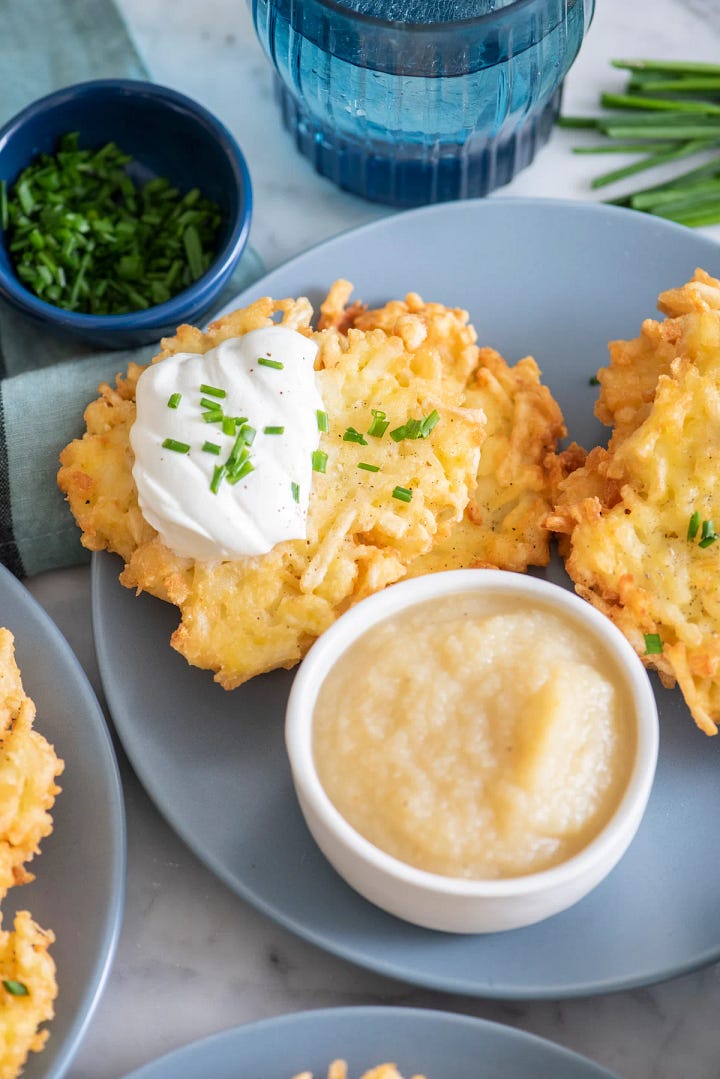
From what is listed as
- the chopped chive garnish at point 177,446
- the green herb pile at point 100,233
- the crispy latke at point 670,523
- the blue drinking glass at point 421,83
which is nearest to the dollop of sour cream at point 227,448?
the chopped chive garnish at point 177,446

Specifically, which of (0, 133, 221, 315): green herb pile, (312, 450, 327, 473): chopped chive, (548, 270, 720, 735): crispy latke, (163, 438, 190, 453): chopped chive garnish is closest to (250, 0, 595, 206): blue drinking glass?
(0, 133, 221, 315): green herb pile

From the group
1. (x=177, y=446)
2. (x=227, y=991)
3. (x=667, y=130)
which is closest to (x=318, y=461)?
(x=177, y=446)

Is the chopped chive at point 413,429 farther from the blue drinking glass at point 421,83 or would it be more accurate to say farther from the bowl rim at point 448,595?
the blue drinking glass at point 421,83

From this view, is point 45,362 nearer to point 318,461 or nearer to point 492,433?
point 318,461

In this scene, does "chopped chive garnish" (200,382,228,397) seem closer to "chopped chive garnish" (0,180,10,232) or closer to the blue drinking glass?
the blue drinking glass

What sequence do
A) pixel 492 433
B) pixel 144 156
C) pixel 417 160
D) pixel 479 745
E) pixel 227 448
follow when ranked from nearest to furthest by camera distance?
pixel 479 745 → pixel 227 448 → pixel 492 433 → pixel 417 160 → pixel 144 156
